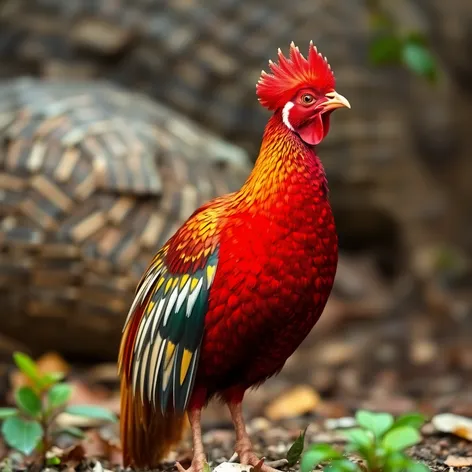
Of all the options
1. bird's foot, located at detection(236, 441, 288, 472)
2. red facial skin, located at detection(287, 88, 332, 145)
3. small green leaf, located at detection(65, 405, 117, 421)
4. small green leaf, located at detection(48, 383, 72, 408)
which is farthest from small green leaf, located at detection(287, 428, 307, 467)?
red facial skin, located at detection(287, 88, 332, 145)

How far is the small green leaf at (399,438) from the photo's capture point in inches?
88.7

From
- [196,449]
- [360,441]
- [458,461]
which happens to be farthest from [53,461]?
[458,461]

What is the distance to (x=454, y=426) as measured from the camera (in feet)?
10.6

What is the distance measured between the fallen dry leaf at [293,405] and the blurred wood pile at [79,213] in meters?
0.74

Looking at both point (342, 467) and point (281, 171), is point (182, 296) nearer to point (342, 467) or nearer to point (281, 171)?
point (281, 171)

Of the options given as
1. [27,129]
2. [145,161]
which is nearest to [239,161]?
[145,161]

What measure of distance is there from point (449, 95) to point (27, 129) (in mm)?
3224

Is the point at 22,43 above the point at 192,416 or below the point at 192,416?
above

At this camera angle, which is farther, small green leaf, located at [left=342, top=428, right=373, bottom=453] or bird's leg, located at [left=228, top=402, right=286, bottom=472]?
bird's leg, located at [left=228, top=402, right=286, bottom=472]

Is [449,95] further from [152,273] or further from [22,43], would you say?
[152,273]

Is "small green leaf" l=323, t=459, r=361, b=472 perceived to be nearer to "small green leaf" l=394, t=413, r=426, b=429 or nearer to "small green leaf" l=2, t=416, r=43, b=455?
"small green leaf" l=394, t=413, r=426, b=429

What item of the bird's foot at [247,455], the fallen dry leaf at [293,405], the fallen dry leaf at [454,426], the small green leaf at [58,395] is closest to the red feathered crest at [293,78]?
the bird's foot at [247,455]

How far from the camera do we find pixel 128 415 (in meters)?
2.85

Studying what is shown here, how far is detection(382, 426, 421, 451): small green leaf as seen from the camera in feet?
7.39
